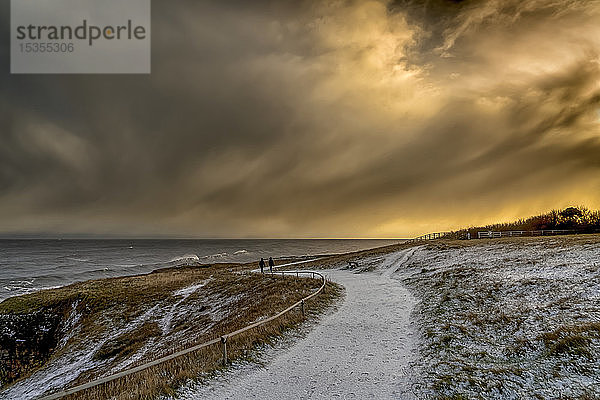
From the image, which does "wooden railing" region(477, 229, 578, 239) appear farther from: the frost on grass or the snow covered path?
the snow covered path

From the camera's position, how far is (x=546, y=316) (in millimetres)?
14094

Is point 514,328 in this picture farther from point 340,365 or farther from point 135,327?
point 135,327

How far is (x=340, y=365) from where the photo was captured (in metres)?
11.3

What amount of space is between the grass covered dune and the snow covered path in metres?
1.48

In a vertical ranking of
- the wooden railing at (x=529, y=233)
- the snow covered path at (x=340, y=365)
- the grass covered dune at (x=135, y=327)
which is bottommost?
the grass covered dune at (x=135, y=327)

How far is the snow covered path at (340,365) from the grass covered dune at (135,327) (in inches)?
58.3

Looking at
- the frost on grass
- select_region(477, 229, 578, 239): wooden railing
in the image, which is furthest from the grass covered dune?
select_region(477, 229, 578, 239): wooden railing

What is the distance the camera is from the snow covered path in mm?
9320

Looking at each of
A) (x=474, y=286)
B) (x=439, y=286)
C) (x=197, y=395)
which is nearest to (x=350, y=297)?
(x=439, y=286)

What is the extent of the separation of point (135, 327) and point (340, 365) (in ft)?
74.0

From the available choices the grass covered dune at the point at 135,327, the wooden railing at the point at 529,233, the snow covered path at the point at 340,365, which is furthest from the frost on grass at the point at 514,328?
the wooden railing at the point at 529,233

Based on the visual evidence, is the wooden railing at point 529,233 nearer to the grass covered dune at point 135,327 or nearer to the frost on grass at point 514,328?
the frost on grass at point 514,328

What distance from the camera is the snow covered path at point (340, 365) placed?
9320mm

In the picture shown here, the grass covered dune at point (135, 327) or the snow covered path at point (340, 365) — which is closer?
the snow covered path at point (340, 365)
